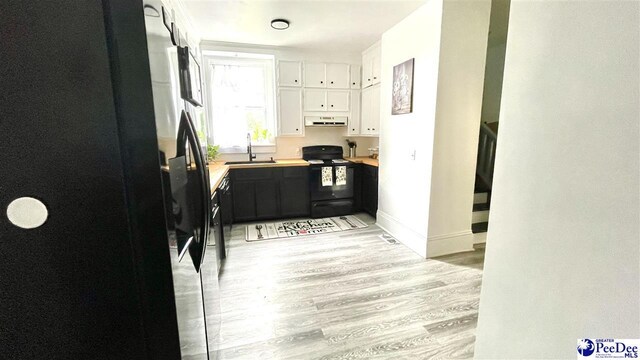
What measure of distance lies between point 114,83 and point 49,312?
22.3 inches

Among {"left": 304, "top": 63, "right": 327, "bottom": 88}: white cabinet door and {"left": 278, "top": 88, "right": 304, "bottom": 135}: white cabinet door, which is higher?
{"left": 304, "top": 63, "right": 327, "bottom": 88}: white cabinet door

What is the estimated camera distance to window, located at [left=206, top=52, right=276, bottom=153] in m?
4.06

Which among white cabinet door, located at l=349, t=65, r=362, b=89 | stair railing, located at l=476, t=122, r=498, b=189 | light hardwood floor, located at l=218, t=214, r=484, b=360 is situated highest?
white cabinet door, located at l=349, t=65, r=362, b=89

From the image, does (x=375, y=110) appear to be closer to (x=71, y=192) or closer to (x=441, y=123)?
(x=441, y=123)

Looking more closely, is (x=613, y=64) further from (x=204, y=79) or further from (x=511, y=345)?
(x=204, y=79)

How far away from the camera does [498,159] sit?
110cm

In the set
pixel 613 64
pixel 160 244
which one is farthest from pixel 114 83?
pixel 613 64

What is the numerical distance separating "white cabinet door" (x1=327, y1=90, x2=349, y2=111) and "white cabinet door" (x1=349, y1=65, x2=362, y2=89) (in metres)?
0.16

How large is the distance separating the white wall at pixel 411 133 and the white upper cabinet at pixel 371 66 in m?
0.39

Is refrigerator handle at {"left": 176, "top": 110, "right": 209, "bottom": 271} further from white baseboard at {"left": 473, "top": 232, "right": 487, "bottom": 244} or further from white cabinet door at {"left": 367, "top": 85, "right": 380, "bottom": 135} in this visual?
white cabinet door at {"left": 367, "top": 85, "right": 380, "bottom": 135}

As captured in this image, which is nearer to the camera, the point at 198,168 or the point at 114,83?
the point at 114,83

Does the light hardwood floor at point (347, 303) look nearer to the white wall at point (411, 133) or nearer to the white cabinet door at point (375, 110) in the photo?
the white wall at point (411, 133)

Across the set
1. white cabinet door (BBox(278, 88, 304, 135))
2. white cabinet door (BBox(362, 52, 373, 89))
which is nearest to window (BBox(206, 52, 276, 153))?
white cabinet door (BBox(278, 88, 304, 135))

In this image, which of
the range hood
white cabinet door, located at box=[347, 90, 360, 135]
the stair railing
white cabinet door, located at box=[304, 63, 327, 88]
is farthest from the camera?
white cabinet door, located at box=[347, 90, 360, 135]
